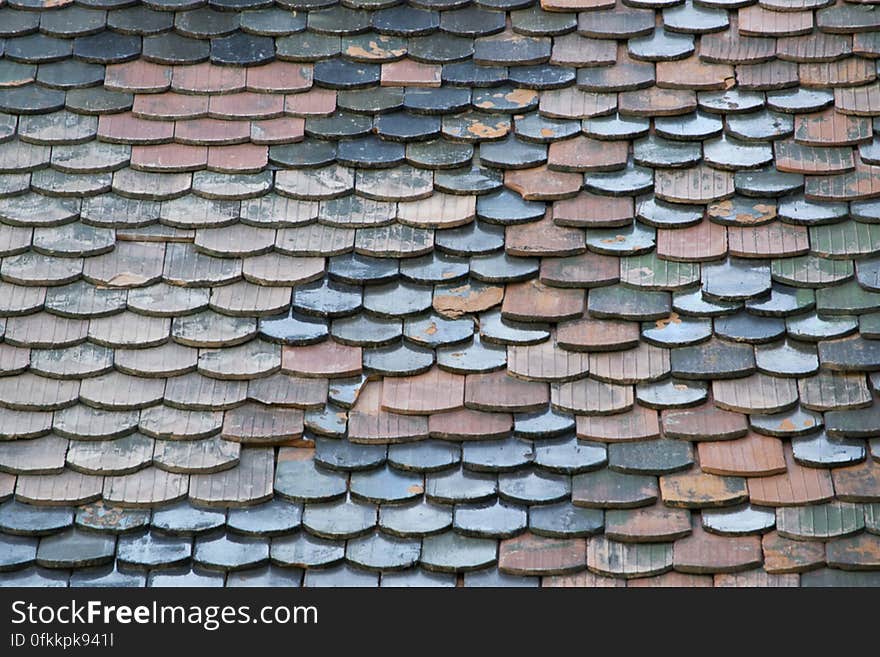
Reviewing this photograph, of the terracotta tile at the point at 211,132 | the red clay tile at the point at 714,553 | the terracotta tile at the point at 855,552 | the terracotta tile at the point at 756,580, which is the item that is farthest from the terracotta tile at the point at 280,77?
the terracotta tile at the point at 855,552

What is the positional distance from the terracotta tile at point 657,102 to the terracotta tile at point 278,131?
40.3 inches

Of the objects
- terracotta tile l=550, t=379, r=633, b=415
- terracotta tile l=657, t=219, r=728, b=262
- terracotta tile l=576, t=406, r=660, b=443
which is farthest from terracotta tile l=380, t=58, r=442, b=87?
terracotta tile l=576, t=406, r=660, b=443

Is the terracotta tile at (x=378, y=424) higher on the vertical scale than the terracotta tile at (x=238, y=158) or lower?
lower

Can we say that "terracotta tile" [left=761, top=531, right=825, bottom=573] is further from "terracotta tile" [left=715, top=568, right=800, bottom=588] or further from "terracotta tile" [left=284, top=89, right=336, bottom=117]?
"terracotta tile" [left=284, top=89, right=336, bottom=117]

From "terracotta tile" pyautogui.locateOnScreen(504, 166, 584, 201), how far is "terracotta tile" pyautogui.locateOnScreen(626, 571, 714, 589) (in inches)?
47.3

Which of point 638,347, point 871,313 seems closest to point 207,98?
point 638,347

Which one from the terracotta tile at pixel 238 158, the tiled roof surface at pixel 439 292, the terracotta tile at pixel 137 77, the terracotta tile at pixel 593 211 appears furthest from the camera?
the terracotta tile at pixel 137 77

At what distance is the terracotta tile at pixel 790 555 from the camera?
334 cm

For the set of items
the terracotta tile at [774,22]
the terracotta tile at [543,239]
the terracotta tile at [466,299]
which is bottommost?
the terracotta tile at [466,299]

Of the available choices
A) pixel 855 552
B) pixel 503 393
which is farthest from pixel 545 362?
pixel 855 552

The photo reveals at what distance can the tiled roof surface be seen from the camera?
135 inches

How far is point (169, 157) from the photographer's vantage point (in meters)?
3.93

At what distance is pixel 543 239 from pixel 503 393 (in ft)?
1.71

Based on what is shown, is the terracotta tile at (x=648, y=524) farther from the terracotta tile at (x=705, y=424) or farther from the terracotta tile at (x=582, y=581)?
the terracotta tile at (x=705, y=424)
